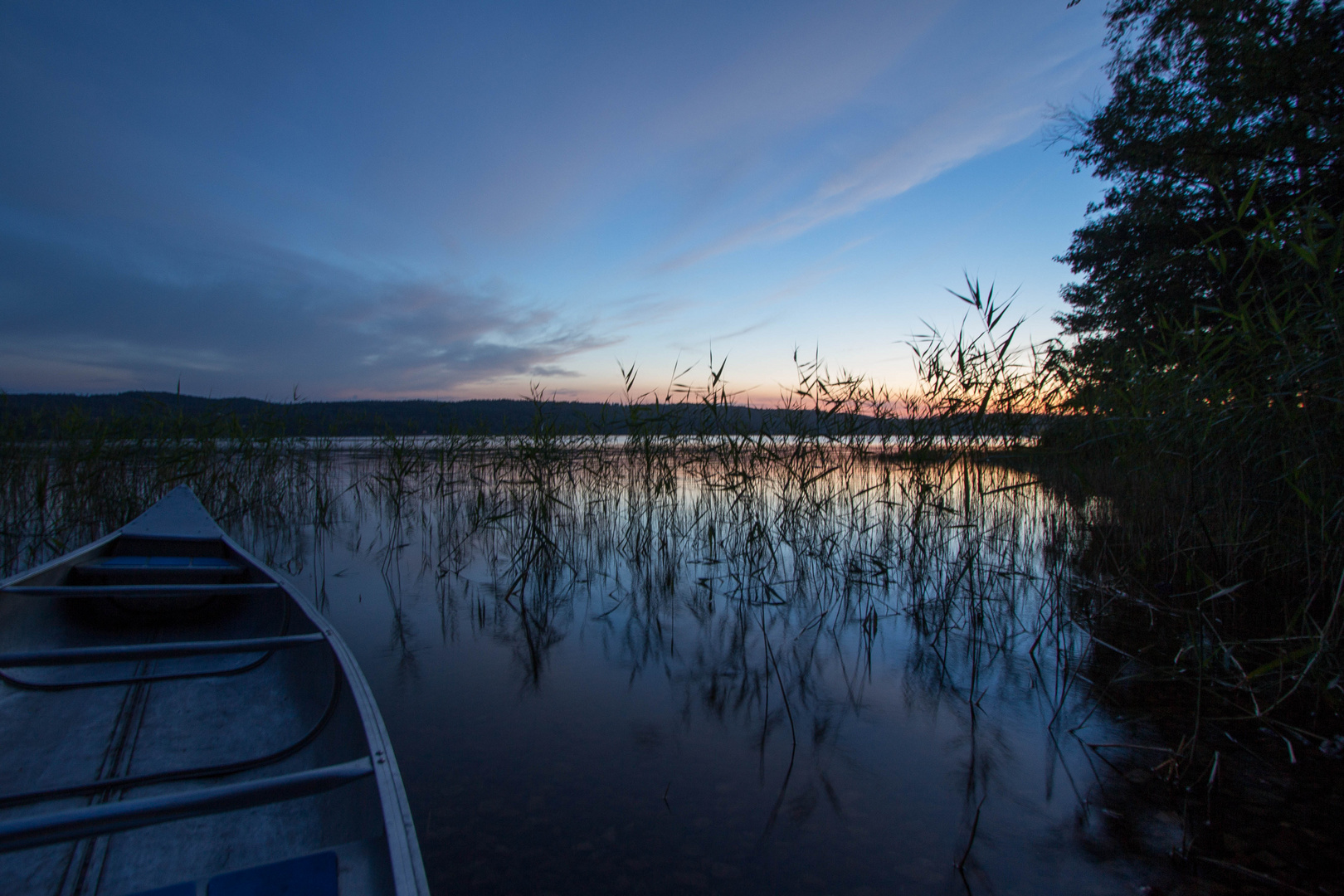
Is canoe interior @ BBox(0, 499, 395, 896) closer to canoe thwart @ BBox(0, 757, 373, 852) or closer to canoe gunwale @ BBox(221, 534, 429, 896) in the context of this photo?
canoe gunwale @ BBox(221, 534, 429, 896)

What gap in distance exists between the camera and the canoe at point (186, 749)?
114 centimetres

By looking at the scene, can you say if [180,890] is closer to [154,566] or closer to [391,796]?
[391,796]

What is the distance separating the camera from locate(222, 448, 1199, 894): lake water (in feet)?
5.77

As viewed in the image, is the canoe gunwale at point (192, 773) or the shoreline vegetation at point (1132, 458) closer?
the canoe gunwale at point (192, 773)

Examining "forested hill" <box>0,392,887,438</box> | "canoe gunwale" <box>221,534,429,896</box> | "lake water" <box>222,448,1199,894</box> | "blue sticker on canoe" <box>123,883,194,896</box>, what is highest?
"forested hill" <box>0,392,887,438</box>

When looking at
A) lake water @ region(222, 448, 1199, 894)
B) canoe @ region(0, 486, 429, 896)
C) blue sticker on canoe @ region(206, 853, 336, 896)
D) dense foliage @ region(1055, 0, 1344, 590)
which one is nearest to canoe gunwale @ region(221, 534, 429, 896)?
canoe @ region(0, 486, 429, 896)

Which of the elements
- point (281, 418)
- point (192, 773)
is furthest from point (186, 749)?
point (281, 418)

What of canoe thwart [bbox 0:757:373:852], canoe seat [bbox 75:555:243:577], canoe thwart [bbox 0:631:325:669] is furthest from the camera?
canoe seat [bbox 75:555:243:577]

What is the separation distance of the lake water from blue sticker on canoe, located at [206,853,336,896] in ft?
1.96

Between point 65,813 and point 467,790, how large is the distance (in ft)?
4.33

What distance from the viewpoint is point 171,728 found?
209 centimetres

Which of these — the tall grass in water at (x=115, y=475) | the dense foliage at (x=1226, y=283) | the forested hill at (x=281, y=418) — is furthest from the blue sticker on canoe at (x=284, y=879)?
the tall grass in water at (x=115, y=475)

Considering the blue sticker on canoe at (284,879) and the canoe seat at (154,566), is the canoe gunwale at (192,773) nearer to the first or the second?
the blue sticker on canoe at (284,879)

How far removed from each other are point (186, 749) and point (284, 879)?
128cm
